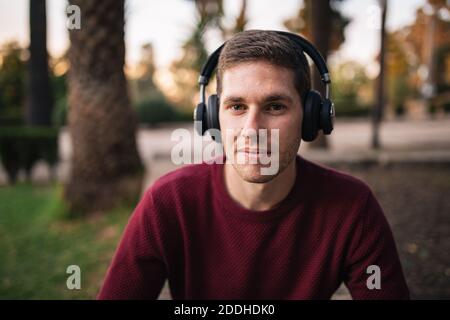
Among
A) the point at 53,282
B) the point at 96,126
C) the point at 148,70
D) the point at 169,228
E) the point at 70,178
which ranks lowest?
the point at 53,282

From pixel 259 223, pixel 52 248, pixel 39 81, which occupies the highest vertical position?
pixel 39 81

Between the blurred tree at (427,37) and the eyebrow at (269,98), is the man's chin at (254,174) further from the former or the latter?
the blurred tree at (427,37)

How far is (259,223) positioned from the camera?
1.53m

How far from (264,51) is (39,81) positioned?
11.3m

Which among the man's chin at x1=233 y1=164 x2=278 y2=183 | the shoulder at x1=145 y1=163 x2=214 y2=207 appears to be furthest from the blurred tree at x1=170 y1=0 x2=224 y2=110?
the man's chin at x1=233 y1=164 x2=278 y2=183

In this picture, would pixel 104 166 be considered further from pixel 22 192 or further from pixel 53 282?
pixel 22 192

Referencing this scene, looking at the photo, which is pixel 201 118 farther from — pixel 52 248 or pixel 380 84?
pixel 380 84

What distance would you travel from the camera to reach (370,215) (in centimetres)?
151

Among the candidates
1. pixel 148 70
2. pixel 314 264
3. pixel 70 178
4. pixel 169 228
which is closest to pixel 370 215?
pixel 314 264

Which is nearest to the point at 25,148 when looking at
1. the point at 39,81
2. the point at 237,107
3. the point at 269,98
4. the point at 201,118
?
the point at 39,81

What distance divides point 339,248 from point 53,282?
10.7 ft

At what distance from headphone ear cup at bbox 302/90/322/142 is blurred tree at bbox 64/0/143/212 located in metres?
4.39

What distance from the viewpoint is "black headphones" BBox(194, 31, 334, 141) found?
157 cm

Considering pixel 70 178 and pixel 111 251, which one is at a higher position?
pixel 70 178
